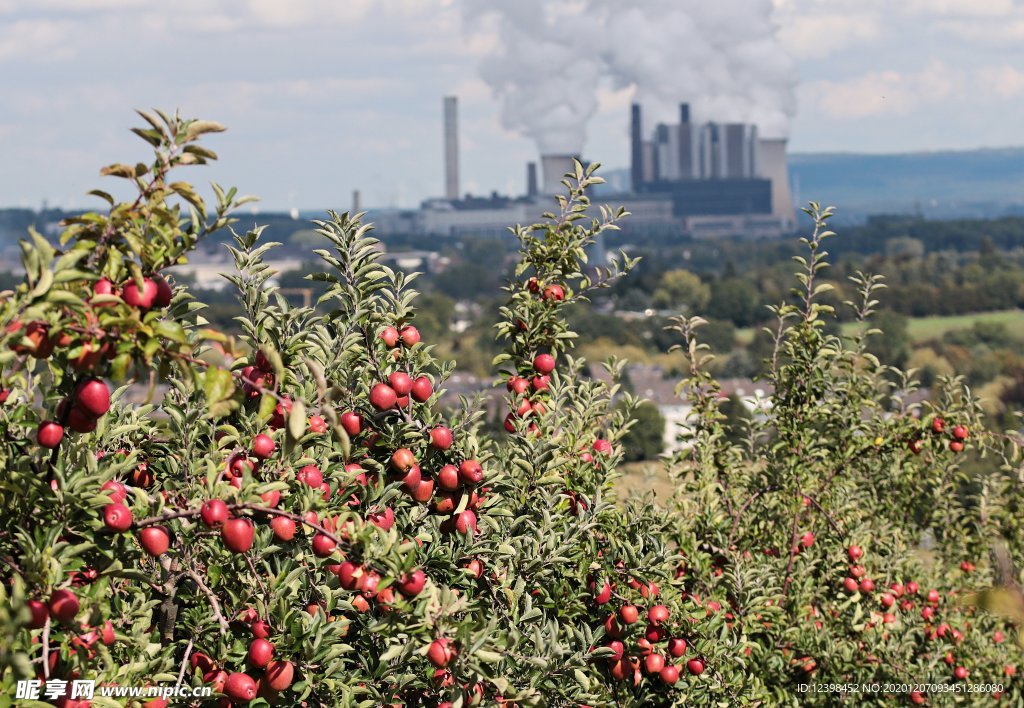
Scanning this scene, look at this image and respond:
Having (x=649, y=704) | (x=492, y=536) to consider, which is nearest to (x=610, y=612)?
(x=649, y=704)

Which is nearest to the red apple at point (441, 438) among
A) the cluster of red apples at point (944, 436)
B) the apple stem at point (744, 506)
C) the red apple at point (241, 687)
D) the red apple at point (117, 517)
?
the red apple at point (241, 687)

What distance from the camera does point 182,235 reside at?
2881mm

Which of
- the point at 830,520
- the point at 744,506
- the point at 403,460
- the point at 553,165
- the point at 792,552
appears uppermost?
the point at 553,165

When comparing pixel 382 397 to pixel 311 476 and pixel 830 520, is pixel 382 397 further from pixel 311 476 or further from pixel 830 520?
pixel 830 520

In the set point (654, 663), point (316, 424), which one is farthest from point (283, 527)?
point (654, 663)

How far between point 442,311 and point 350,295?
4498 inches

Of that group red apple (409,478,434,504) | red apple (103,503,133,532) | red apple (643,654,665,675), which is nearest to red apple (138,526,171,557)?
red apple (103,503,133,532)

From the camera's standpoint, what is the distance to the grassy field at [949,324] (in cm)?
9775

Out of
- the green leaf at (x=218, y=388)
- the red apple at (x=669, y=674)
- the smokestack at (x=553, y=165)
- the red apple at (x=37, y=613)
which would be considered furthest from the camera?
the smokestack at (x=553, y=165)

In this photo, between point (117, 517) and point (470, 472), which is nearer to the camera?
point (117, 517)

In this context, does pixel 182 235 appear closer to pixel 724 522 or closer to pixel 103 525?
pixel 103 525

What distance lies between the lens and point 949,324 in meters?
102

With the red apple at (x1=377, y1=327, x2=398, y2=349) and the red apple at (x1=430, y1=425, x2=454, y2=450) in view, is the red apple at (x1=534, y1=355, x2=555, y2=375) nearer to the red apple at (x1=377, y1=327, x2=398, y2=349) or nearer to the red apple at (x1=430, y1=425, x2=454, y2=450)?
the red apple at (x1=377, y1=327, x2=398, y2=349)

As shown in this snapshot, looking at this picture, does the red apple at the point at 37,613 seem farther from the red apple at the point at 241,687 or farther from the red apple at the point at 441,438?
the red apple at the point at 441,438
